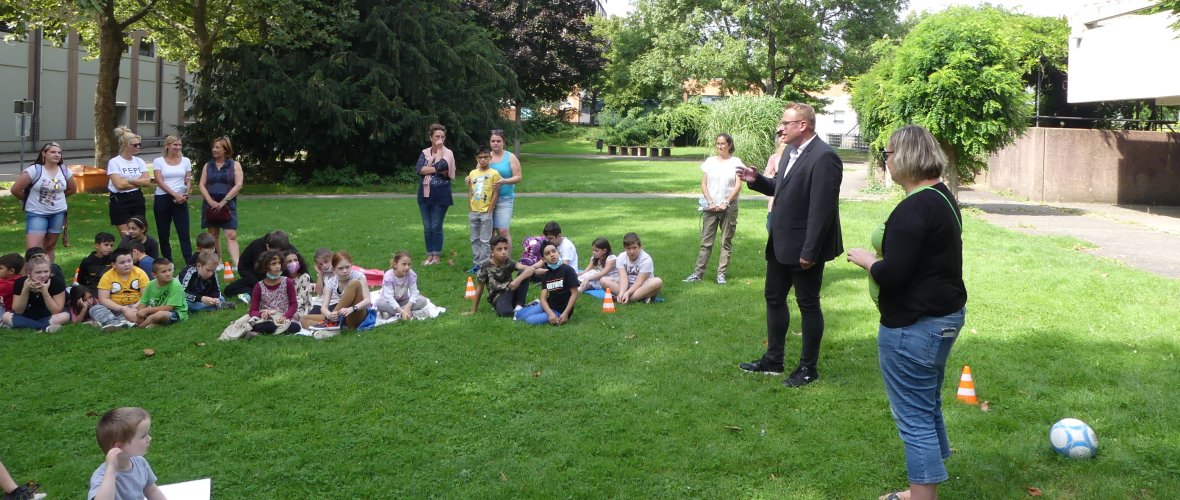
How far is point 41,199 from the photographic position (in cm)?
1005

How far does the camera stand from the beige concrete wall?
22.7m

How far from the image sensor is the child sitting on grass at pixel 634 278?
373 inches

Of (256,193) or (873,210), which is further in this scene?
(256,193)

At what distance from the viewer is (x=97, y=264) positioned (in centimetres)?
909

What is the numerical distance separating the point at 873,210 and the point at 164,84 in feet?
151

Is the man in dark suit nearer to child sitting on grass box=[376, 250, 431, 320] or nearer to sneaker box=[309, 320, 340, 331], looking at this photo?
child sitting on grass box=[376, 250, 431, 320]

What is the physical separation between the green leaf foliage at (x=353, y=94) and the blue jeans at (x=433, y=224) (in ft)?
42.2

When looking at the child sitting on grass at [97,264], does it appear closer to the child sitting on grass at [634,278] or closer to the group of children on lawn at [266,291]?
the group of children on lawn at [266,291]

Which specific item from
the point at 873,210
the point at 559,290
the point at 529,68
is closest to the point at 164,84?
the point at 529,68

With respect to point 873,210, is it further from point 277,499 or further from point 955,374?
point 277,499

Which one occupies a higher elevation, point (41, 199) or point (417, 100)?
point (417, 100)

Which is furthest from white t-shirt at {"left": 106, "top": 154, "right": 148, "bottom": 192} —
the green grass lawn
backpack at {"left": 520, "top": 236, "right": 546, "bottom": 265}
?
backpack at {"left": 520, "top": 236, "right": 546, "bottom": 265}

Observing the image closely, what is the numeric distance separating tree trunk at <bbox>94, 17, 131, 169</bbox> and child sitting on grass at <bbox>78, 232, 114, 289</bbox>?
15.5 metres

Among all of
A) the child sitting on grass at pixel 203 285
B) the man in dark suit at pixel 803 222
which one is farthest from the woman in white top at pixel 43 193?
the man in dark suit at pixel 803 222
